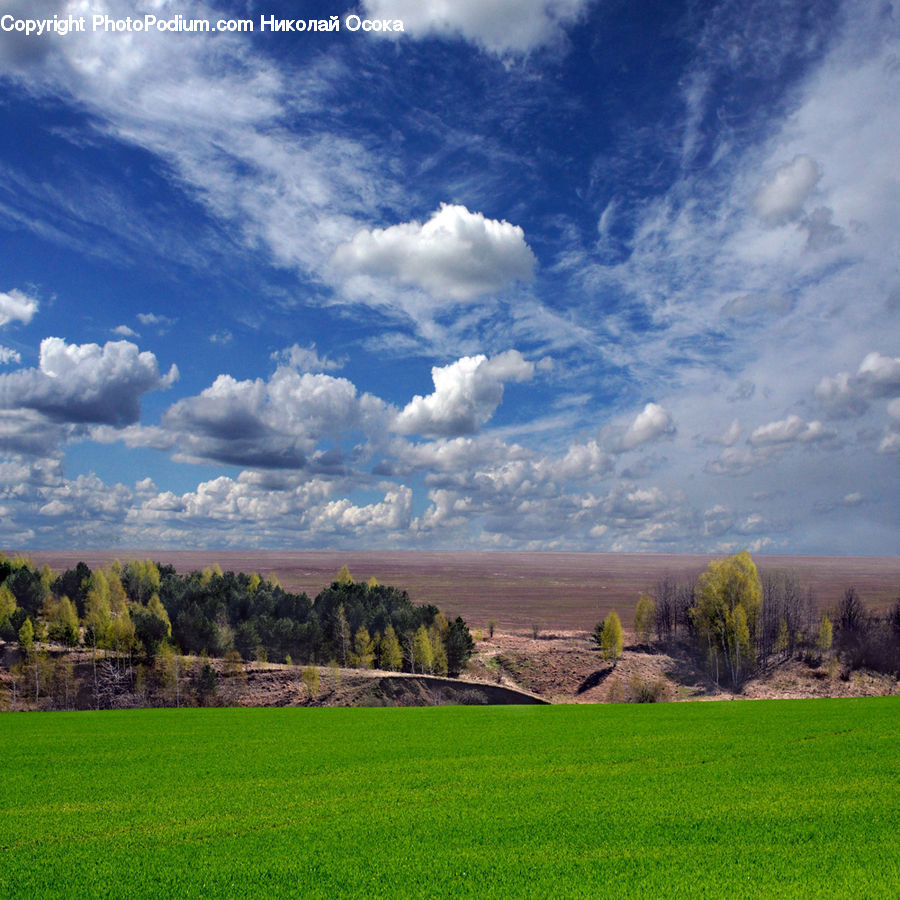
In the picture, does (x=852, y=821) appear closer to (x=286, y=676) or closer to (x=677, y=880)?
(x=677, y=880)

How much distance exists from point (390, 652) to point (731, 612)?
149 ft

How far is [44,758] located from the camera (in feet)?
73.4

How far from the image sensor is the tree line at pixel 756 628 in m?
79.9

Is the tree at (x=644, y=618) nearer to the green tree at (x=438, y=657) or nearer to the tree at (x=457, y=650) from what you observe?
the tree at (x=457, y=650)

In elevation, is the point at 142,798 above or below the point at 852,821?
below

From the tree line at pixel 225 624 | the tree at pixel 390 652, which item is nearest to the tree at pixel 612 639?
the tree line at pixel 225 624

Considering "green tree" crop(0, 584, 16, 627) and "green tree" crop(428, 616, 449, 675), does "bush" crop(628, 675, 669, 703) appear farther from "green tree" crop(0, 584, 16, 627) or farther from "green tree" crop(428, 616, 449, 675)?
"green tree" crop(0, 584, 16, 627)

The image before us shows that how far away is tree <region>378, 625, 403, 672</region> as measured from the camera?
262 ft

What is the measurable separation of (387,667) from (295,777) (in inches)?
2623

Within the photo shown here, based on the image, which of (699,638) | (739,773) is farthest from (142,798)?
(699,638)

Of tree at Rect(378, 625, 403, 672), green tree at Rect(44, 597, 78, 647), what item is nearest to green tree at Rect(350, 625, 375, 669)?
tree at Rect(378, 625, 403, 672)

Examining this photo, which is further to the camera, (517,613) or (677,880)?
(517,613)

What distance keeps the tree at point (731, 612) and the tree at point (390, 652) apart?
40.2 metres

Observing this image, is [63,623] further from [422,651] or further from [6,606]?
[422,651]
